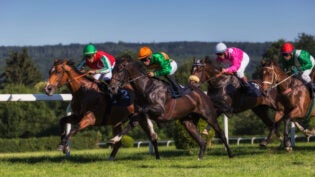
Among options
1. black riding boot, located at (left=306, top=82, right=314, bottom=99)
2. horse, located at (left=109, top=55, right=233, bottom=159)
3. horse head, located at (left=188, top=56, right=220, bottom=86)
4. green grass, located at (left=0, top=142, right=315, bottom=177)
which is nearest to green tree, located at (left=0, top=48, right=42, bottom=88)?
horse head, located at (left=188, top=56, right=220, bottom=86)

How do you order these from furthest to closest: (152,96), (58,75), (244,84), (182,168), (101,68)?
(244,84) < (101,68) < (58,75) < (152,96) < (182,168)

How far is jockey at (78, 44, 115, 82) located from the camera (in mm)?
11578

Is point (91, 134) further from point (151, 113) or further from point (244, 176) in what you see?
point (244, 176)

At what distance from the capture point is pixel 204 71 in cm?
1252

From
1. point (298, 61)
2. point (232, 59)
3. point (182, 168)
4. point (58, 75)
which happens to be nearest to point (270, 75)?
point (298, 61)

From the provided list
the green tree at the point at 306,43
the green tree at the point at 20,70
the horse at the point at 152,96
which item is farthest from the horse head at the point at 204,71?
the green tree at the point at 20,70

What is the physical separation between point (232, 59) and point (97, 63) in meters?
2.65

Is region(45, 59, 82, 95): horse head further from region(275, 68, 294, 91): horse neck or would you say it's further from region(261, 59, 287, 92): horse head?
region(275, 68, 294, 91): horse neck

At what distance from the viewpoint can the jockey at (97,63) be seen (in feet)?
38.0

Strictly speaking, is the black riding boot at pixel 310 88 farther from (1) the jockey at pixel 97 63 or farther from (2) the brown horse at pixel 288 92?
(1) the jockey at pixel 97 63

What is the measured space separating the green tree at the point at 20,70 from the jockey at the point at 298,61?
65.6m

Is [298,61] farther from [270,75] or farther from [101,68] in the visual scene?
[101,68]

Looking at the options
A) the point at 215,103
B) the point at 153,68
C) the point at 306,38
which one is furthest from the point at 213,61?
the point at 306,38

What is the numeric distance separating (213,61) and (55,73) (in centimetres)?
318
